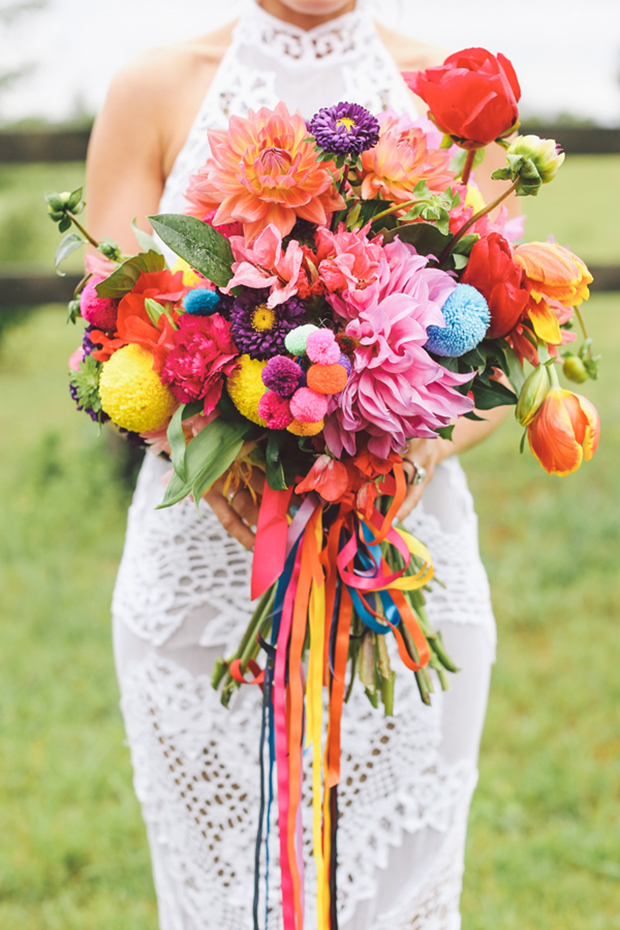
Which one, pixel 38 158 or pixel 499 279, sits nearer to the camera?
pixel 499 279

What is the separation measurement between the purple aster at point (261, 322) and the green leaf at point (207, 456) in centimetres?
9

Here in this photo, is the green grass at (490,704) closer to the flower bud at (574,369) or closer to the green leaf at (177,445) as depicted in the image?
the flower bud at (574,369)

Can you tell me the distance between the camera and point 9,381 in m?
5.83

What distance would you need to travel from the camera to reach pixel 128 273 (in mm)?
934

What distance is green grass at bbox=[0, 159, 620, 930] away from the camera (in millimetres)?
2104

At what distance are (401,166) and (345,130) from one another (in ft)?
0.25

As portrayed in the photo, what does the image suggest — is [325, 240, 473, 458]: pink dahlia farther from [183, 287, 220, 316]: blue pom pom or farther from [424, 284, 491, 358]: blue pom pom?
[183, 287, 220, 316]: blue pom pom

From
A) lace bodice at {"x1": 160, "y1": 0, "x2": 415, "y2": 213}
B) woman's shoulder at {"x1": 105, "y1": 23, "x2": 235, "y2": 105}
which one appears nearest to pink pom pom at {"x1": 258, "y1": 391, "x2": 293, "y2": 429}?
lace bodice at {"x1": 160, "y1": 0, "x2": 415, "y2": 213}

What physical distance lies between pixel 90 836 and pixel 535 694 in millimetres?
1399

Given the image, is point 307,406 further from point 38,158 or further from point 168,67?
point 38,158

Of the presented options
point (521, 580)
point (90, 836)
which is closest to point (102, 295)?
point (90, 836)

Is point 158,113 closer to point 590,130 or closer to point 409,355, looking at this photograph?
point 409,355

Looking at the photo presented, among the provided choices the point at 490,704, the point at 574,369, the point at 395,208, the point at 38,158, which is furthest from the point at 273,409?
the point at 38,158

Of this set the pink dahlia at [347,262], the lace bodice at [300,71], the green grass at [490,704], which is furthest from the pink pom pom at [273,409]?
the green grass at [490,704]
